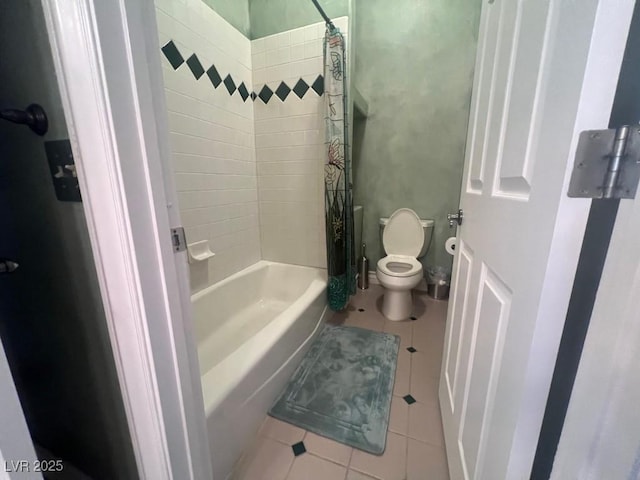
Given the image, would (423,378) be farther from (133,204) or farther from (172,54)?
(172,54)

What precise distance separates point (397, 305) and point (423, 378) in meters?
0.64

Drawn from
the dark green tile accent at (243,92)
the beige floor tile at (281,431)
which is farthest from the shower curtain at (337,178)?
the beige floor tile at (281,431)

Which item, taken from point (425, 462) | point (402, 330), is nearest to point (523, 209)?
point (425, 462)

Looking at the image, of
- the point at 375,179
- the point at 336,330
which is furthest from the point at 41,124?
the point at 375,179

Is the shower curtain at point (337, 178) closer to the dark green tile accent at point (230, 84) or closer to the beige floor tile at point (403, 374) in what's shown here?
the beige floor tile at point (403, 374)

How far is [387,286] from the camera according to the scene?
6.33 feet

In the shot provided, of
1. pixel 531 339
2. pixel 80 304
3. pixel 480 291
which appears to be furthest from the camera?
pixel 480 291

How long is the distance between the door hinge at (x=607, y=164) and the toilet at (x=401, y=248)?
1.67 metres

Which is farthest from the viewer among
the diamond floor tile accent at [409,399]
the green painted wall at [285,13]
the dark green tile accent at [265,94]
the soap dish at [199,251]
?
the dark green tile accent at [265,94]

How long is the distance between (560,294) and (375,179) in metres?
2.13

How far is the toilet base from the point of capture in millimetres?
2023

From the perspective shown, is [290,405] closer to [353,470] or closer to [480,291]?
[353,470]

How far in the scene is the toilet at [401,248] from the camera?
6.69 ft

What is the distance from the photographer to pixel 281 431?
3.77 feet
